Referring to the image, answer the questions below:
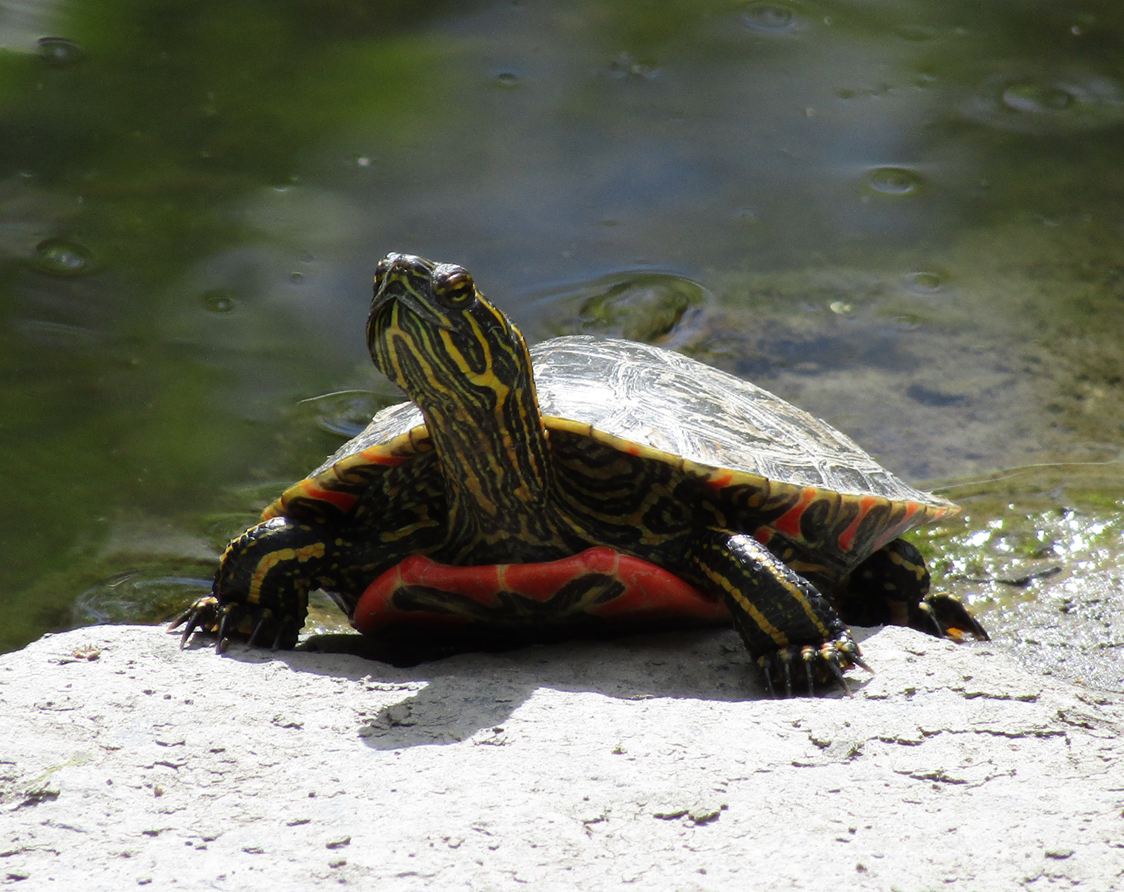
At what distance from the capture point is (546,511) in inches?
136

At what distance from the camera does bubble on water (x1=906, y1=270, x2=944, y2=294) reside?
644 cm

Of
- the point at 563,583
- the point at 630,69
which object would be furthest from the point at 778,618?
the point at 630,69

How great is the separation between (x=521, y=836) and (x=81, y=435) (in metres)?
3.61

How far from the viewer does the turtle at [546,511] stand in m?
3.15

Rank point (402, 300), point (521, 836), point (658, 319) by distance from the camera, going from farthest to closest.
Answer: point (658, 319) → point (402, 300) → point (521, 836)

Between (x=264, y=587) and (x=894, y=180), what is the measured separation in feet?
15.8

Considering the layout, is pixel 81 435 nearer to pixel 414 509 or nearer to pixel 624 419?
pixel 414 509

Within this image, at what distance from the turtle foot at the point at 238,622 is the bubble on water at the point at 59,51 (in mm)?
4782

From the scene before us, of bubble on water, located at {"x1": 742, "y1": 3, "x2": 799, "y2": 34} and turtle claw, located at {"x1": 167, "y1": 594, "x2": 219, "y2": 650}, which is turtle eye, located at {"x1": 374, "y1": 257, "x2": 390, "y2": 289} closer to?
turtle claw, located at {"x1": 167, "y1": 594, "x2": 219, "y2": 650}

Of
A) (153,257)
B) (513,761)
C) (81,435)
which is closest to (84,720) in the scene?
(513,761)

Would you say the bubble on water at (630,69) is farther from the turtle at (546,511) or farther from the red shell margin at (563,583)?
the red shell margin at (563,583)

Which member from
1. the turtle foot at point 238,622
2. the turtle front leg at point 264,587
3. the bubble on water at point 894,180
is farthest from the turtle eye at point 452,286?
the bubble on water at point 894,180

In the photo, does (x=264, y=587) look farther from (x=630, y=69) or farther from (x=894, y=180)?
(x=630, y=69)

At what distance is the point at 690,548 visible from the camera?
3439 mm
